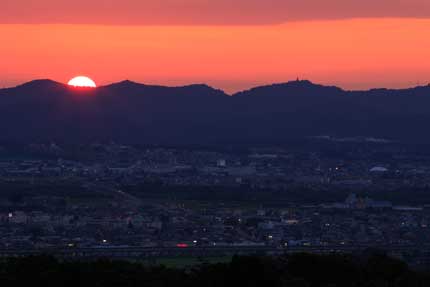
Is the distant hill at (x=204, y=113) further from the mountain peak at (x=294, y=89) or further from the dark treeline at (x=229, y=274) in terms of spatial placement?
the dark treeline at (x=229, y=274)

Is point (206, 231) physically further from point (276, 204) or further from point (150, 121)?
point (150, 121)

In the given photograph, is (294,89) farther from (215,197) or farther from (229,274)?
(229,274)

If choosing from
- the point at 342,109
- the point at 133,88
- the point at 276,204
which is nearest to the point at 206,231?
the point at 276,204

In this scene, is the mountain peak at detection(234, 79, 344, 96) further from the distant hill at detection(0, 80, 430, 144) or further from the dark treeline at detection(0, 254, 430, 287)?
the dark treeline at detection(0, 254, 430, 287)

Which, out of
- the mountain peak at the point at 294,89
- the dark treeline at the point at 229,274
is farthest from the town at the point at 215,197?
the mountain peak at the point at 294,89

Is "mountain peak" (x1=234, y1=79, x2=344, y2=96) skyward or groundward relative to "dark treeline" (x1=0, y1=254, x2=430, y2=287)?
skyward

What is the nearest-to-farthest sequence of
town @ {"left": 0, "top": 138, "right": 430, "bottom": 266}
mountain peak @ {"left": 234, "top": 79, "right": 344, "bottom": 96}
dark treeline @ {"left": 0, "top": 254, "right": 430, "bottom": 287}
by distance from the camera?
dark treeline @ {"left": 0, "top": 254, "right": 430, "bottom": 287}
town @ {"left": 0, "top": 138, "right": 430, "bottom": 266}
mountain peak @ {"left": 234, "top": 79, "right": 344, "bottom": 96}

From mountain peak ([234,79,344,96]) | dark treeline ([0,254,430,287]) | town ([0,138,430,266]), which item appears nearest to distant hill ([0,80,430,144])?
mountain peak ([234,79,344,96])
